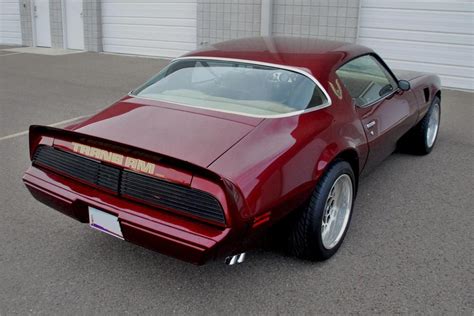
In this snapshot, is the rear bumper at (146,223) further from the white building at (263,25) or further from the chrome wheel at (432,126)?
the white building at (263,25)

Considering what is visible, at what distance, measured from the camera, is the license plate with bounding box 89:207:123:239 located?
269 centimetres

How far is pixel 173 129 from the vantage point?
9.55 feet

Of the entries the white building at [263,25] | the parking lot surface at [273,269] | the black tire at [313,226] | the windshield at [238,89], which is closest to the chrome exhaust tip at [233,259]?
the parking lot surface at [273,269]

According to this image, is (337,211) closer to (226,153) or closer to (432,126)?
(226,153)

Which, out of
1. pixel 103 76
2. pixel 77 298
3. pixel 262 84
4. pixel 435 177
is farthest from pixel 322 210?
pixel 103 76

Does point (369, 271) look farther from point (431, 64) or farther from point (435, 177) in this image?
point (431, 64)

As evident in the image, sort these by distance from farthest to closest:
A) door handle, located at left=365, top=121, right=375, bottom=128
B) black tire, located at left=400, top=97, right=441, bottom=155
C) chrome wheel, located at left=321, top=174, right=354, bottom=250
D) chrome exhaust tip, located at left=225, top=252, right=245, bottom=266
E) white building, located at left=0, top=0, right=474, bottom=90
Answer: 1. white building, located at left=0, top=0, right=474, bottom=90
2. black tire, located at left=400, top=97, right=441, bottom=155
3. door handle, located at left=365, top=121, right=375, bottom=128
4. chrome wheel, located at left=321, top=174, right=354, bottom=250
5. chrome exhaust tip, located at left=225, top=252, right=245, bottom=266

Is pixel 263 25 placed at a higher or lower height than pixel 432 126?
higher

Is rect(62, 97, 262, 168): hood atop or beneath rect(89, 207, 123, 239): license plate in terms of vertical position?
atop

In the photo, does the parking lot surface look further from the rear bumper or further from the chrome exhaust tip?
the rear bumper

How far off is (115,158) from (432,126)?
401 cm

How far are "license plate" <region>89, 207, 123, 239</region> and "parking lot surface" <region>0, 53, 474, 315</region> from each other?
1.20 feet

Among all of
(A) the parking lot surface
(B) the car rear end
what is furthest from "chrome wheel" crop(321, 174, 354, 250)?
(B) the car rear end

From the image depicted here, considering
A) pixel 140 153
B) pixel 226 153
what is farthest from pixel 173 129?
pixel 226 153
